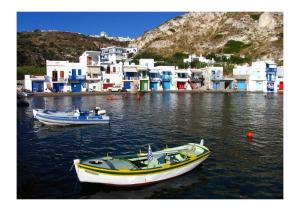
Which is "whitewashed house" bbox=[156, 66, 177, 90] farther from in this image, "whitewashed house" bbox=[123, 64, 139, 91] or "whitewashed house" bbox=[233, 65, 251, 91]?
"whitewashed house" bbox=[233, 65, 251, 91]

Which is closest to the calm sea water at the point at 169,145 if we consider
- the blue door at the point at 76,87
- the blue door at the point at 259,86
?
the blue door at the point at 76,87

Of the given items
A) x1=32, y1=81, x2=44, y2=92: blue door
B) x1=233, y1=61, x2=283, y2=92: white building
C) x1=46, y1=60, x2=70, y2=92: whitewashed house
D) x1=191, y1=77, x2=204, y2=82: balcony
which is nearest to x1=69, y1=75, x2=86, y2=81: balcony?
x1=46, y1=60, x2=70, y2=92: whitewashed house

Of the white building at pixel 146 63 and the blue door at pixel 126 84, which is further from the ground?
the white building at pixel 146 63

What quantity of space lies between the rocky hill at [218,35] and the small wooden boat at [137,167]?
113230mm

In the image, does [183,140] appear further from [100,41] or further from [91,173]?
[100,41]

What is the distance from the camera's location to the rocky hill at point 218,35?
138 metres

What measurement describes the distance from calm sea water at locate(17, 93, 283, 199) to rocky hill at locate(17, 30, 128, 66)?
87.3 meters

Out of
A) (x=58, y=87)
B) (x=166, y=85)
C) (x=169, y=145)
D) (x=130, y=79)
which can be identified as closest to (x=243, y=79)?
(x=166, y=85)

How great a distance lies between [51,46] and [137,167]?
140 m

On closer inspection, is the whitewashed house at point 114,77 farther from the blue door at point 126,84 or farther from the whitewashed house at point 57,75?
the whitewashed house at point 57,75
